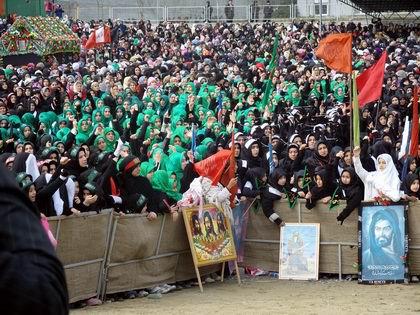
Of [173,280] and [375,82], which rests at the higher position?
[375,82]

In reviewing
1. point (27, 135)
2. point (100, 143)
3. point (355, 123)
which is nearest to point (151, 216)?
point (100, 143)

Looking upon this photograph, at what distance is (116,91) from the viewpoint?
2478 cm

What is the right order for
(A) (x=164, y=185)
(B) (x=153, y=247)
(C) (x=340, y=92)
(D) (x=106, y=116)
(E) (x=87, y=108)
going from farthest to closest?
(C) (x=340, y=92) → (E) (x=87, y=108) → (D) (x=106, y=116) → (A) (x=164, y=185) → (B) (x=153, y=247)

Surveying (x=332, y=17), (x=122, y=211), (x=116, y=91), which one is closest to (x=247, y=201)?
(x=122, y=211)

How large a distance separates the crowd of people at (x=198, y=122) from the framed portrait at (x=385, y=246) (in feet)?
0.79

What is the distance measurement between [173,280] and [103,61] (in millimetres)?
24309

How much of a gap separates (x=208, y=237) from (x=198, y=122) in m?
9.35

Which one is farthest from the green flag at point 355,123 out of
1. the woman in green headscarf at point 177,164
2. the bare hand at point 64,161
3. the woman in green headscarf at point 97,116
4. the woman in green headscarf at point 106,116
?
the woman in green headscarf at point 106,116

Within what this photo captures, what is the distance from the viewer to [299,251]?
13375mm

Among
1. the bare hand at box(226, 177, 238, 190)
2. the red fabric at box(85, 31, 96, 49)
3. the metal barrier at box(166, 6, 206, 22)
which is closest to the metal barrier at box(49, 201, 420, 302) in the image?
the bare hand at box(226, 177, 238, 190)

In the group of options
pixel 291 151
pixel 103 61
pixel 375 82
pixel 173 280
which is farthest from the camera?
pixel 103 61

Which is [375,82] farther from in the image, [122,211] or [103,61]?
[103,61]

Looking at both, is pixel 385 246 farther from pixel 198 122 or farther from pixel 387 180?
pixel 198 122

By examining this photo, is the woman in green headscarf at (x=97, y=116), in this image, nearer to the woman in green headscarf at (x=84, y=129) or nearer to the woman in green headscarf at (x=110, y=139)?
the woman in green headscarf at (x=84, y=129)
